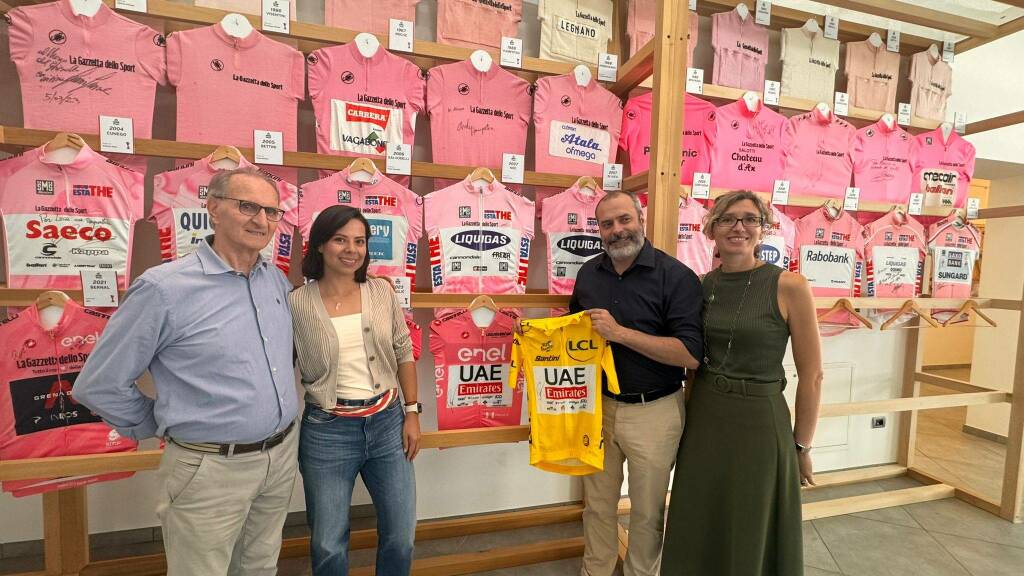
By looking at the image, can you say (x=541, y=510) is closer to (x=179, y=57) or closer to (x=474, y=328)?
(x=474, y=328)

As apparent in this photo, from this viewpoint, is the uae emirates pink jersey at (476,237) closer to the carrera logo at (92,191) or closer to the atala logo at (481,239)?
the atala logo at (481,239)

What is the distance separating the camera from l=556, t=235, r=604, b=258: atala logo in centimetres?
248

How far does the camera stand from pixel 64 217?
189 cm

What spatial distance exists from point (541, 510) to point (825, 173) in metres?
2.91

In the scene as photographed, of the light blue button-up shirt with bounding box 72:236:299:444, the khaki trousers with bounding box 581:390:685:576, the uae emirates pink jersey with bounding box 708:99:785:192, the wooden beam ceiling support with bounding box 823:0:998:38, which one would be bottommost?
the khaki trousers with bounding box 581:390:685:576

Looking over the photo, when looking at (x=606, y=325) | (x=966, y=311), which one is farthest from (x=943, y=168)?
(x=606, y=325)

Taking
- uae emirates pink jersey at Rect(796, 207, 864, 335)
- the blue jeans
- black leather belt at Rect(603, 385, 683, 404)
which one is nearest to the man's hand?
black leather belt at Rect(603, 385, 683, 404)

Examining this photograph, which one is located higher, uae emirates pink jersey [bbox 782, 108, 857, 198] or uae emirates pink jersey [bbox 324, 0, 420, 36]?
uae emirates pink jersey [bbox 324, 0, 420, 36]

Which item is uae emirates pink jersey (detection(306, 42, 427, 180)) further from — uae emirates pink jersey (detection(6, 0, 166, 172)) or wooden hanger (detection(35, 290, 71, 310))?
wooden hanger (detection(35, 290, 71, 310))

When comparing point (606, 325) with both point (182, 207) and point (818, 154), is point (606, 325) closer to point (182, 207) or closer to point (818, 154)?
point (182, 207)

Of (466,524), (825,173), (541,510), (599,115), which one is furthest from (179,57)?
(825,173)

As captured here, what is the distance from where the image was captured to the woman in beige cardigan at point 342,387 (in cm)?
165

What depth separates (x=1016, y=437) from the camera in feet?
10.4

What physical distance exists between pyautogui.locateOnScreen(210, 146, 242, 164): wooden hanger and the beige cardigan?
768 mm
